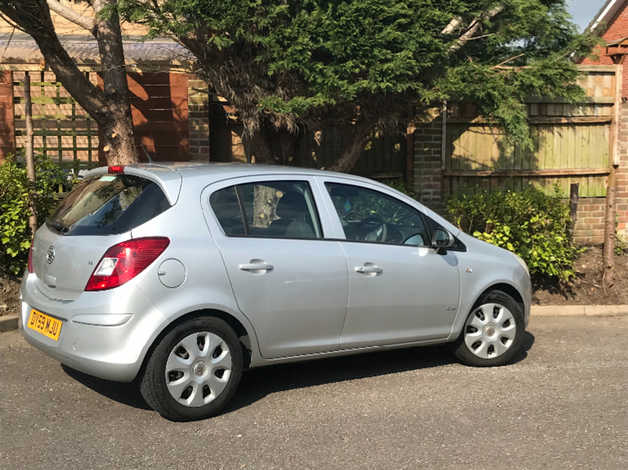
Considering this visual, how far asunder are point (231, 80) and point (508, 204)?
3.75 metres

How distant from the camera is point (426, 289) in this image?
18.4 ft

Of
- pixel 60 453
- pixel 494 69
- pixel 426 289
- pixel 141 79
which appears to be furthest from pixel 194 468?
pixel 141 79

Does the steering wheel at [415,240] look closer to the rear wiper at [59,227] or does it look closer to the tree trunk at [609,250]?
the rear wiper at [59,227]

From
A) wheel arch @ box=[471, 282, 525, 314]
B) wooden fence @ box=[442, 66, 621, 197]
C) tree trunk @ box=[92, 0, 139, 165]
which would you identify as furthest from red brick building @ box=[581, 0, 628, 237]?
tree trunk @ box=[92, 0, 139, 165]

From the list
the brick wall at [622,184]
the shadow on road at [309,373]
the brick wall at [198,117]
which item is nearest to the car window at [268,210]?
the shadow on road at [309,373]

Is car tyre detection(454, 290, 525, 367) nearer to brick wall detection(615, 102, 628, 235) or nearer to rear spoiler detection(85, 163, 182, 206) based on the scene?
rear spoiler detection(85, 163, 182, 206)

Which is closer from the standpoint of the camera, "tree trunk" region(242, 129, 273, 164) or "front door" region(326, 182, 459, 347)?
"front door" region(326, 182, 459, 347)

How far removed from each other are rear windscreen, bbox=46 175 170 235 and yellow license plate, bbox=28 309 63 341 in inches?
22.5

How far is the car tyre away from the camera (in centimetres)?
603

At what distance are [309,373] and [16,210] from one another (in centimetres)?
370

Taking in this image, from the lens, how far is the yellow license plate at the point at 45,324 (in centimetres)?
465

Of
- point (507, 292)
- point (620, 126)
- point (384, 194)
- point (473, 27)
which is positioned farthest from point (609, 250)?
point (384, 194)

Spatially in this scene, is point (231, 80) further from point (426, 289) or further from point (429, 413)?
point (429, 413)

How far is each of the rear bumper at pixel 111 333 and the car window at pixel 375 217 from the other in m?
1.65
